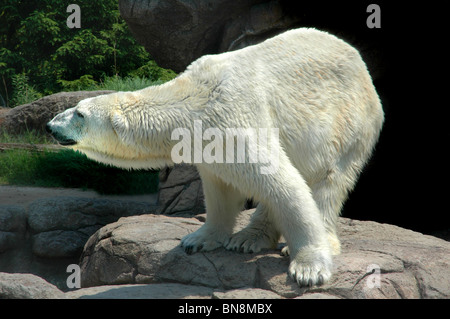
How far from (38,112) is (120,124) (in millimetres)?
8166

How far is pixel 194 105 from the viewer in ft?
11.8

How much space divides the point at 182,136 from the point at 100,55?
42.8ft

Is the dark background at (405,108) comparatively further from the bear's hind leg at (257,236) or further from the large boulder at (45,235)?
the large boulder at (45,235)

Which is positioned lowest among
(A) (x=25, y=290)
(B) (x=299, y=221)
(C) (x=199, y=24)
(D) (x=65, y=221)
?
(D) (x=65, y=221)

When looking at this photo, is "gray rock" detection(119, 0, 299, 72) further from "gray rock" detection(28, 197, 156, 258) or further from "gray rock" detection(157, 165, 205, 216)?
"gray rock" detection(28, 197, 156, 258)

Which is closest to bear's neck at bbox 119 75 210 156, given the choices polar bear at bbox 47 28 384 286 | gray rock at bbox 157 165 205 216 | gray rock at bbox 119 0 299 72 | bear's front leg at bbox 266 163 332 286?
polar bear at bbox 47 28 384 286

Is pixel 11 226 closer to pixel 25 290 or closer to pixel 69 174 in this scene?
pixel 69 174

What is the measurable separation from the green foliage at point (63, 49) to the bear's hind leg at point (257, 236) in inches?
442

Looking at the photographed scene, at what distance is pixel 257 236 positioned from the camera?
4.14 meters

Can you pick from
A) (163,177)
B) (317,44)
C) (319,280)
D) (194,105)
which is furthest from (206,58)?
(163,177)

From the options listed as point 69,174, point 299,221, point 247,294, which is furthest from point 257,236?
point 69,174

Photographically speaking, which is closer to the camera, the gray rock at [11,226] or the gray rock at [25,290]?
the gray rock at [25,290]

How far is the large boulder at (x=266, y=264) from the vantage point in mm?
3398

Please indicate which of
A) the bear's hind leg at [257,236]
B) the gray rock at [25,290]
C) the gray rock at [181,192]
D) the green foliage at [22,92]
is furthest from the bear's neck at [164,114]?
the green foliage at [22,92]
